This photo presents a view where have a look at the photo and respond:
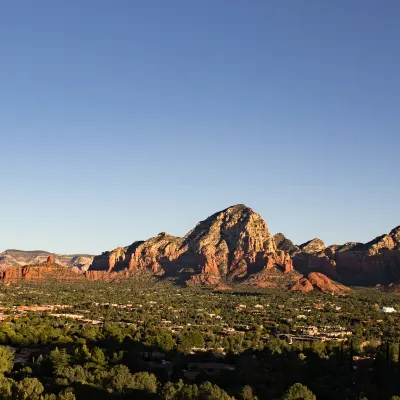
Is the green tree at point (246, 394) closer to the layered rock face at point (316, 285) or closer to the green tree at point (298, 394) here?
the green tree at point (298, 394)

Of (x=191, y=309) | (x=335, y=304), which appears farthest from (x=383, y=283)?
(x=191, y=309)

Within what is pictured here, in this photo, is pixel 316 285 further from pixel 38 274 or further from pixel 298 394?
pixel 298 394

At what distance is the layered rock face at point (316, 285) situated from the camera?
526 feet

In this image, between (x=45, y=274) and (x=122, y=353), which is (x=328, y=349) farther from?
(x=45, y=274)

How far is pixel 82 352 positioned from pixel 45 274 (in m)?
136

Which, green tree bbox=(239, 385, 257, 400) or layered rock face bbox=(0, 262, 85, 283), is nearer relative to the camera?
green tree bbox=(239, 385, 257, 400)

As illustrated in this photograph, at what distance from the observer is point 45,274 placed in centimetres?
17925

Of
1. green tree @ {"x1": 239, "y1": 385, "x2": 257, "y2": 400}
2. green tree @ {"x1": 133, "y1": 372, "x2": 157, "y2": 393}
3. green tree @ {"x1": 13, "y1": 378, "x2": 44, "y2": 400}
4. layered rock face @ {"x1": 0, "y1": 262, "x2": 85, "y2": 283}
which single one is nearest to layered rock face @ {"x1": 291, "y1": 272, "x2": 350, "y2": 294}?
layered rock face @ {"x1": 0, "y1": 262, "x2": 85, "y2": 283}

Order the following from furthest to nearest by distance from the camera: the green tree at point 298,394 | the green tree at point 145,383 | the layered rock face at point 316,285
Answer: the layered rock face at point 316,285, the green tree at point 145,383, the green tree at point 298,394

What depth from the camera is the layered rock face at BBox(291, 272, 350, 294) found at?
160m

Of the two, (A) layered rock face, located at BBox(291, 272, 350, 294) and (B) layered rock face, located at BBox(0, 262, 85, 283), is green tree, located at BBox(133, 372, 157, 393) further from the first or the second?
(B) layered rock face, located at BBox(0, 262, 85, 283)

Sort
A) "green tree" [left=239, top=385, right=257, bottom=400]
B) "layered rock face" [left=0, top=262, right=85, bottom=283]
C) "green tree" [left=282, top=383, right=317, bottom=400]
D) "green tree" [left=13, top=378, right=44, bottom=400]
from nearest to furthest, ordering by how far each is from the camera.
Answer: "green tree" [left=13, top=378, right=44, bottom=400], "green tree" [left=282, top=383, right=317, bottom=400], "green tree" [left=239, top=385, right=257, bottom=400], "layered rock face" [left=0, top=262, right=85, bottom=283]

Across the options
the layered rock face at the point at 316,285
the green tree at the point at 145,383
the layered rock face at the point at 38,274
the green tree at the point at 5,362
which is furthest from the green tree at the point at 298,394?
the layered rock face at the point at 38,274

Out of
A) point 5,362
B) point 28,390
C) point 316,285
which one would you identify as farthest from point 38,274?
point 28,390
